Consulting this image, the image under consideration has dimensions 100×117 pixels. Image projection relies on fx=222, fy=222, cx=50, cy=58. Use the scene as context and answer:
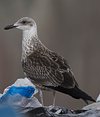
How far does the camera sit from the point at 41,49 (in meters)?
1.13

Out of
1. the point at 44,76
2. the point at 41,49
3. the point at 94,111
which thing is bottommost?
the point at 94,111

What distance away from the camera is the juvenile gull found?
1020 mm

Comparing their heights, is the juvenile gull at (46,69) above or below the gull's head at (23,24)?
below

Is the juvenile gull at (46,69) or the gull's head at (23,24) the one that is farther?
the gull's head at (23,24)

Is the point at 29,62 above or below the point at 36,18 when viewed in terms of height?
below

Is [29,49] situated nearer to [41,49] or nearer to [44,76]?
[41,49]

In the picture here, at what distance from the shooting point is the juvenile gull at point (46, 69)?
1020mm

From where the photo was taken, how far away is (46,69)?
1.06 metres

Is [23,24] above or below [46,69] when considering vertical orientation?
above

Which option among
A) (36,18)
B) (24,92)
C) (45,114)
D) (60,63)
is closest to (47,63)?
(60,63)

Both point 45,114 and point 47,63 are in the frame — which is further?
point 47,63

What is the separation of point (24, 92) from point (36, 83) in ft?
0.28

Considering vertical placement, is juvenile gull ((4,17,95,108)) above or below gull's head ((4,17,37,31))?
below

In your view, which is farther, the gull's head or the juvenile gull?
the gull's head
